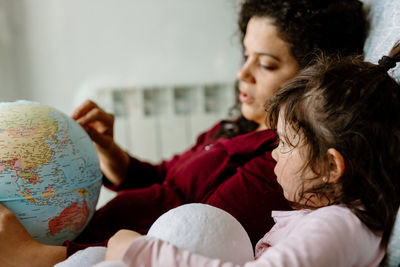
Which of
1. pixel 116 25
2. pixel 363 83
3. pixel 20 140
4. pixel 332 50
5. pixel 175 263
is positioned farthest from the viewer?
pixel 116 25

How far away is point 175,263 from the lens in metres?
0.59

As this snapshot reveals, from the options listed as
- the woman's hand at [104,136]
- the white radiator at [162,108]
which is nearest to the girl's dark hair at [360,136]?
the woman's hand at [104,136]

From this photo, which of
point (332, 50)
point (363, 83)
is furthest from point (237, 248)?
point (332, 50)

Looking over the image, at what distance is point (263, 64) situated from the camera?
1134 millimetres

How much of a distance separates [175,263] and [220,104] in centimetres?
157

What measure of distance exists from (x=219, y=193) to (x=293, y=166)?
245 mm

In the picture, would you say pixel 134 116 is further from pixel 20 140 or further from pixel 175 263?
pixel 175 263

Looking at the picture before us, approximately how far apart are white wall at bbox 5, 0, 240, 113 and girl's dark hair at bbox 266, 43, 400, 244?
139 cm

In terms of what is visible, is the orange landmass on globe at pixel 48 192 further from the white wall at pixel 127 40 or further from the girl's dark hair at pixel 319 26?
the white wall at pixel 127 40

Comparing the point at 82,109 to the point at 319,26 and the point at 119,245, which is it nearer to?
the point at 119,245

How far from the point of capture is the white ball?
631 millimetres

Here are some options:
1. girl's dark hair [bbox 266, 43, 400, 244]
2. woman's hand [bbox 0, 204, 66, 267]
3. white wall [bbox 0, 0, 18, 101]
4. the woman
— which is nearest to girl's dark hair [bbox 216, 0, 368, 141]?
the woman

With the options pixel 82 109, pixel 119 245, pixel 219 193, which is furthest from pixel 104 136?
pixel 119 245

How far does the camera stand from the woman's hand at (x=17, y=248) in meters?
0.78
